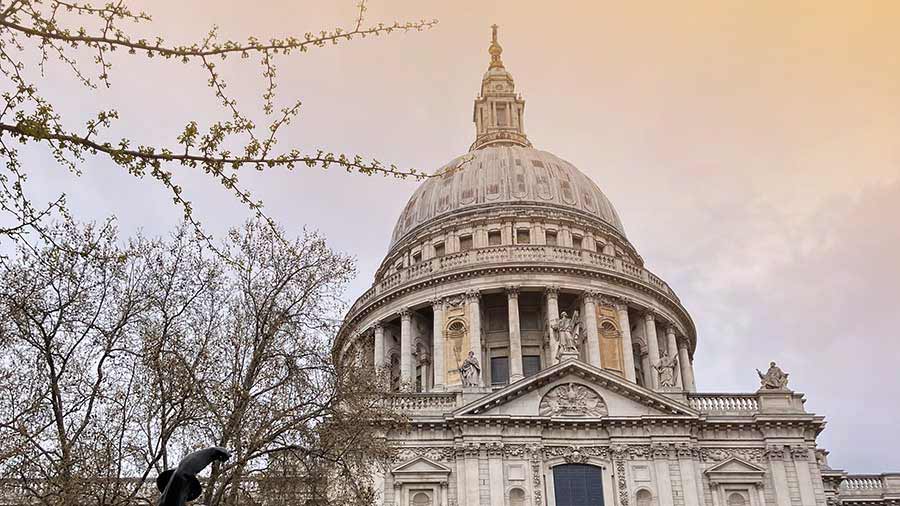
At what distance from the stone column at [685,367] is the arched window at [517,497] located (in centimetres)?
2215

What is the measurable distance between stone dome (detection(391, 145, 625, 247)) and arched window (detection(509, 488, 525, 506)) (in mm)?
26473

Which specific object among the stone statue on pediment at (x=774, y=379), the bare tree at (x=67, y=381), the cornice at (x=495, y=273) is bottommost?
the bare tree at (x=67, y=381)

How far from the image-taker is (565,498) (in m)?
37.0

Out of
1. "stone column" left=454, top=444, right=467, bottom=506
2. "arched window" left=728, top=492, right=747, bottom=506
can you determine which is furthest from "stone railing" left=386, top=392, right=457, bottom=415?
"arched window" left=728, top=492, right=747, bottom=506

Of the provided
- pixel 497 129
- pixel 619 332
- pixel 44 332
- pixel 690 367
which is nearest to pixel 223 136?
pixel 44 332

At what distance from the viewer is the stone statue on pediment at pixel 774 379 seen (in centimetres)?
4001

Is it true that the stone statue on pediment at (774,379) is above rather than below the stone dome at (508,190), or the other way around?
below

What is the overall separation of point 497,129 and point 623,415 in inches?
1468

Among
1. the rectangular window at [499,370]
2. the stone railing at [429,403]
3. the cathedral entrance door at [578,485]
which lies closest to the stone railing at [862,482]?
the cathedral entrance door at [578,485]

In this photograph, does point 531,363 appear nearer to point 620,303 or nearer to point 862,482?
point 620,303

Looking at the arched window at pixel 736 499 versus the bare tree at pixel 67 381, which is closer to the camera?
the bare tree at pixel 67 381

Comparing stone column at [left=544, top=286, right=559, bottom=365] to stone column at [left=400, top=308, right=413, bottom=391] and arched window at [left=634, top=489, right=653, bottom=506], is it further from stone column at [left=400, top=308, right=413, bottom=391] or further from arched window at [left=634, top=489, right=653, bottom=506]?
arched window at [left=634, top=489, right=653, bottom=506]

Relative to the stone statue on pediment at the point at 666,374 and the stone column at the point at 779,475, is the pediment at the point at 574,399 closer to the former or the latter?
Answer: the stone statue on pediment at the point at 666,374

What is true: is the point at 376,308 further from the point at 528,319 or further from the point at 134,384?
the point at 134,384
